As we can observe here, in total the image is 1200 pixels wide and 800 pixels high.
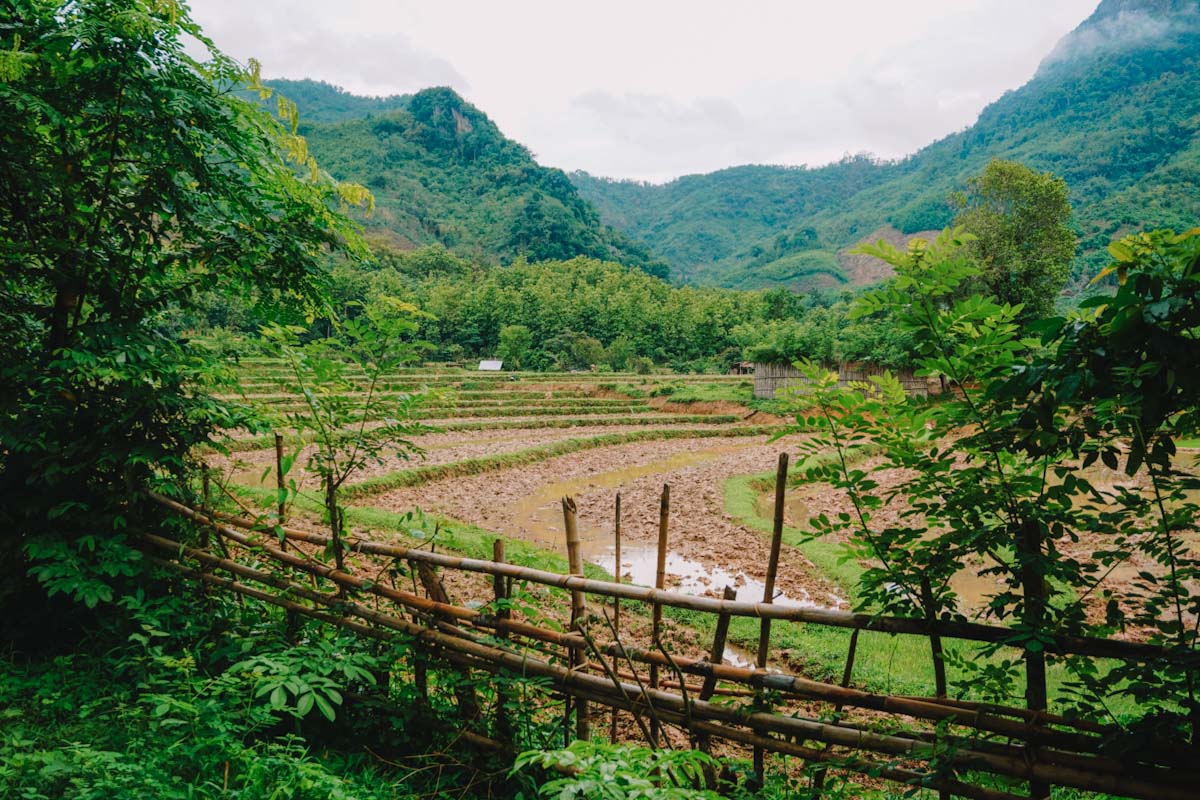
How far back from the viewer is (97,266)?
412 centimetres

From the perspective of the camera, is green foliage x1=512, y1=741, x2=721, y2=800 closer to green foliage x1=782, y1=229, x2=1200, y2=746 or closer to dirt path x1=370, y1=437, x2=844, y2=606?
green foliage x1=782, y1=229, x2=1200, y2=746

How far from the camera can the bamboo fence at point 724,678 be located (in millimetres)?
2398

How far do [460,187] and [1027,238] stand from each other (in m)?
122

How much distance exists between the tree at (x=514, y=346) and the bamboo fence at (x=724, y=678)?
46.6 m

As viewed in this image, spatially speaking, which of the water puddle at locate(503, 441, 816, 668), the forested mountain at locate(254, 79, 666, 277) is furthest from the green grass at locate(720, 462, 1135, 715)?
the forested mountain at locate(254, 79, 666, 277)

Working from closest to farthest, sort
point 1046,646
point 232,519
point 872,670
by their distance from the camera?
point 1046,646
point 232,519
point 872,670

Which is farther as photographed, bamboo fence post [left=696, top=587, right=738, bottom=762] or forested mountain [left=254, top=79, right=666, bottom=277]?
forested mountain [left=254, top=79, right=666, bottom=277]

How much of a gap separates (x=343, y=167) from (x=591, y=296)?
3122 inches

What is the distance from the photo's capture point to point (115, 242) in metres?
4.55

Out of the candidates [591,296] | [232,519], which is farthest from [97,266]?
[591,296]

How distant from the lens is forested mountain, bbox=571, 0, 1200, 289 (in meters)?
73.7

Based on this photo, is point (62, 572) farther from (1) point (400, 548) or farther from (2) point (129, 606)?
(1) point (400, 548)

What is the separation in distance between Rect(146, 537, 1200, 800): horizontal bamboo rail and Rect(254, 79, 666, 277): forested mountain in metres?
99.1

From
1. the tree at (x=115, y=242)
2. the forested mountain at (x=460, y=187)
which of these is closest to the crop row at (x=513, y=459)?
the tree at (x=115, y=242)
